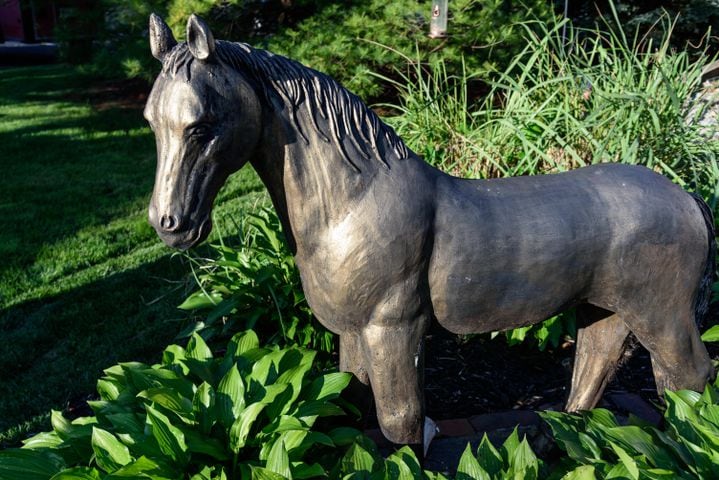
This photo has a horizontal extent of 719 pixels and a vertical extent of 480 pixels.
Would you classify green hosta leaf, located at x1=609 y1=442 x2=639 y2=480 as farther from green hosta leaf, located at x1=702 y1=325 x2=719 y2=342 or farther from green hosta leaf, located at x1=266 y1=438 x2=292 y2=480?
green hosta leaf, located at x1=702 y1=325 x2=719 y2=342

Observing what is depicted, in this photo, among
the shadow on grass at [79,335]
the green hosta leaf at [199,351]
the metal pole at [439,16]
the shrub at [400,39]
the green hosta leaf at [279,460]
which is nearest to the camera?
the green hosta leaf at [279,460]

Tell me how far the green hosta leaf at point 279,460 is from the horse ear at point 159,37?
1216mm

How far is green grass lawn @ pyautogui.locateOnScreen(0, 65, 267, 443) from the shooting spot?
380cm

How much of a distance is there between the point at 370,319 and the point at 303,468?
21.2 inches

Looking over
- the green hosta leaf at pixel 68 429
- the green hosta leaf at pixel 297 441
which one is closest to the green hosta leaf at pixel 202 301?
the green hosta leaf at pixel 68 429

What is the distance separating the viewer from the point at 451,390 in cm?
336

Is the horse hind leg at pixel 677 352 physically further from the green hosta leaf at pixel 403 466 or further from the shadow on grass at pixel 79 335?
the shadow on grass at pixel 79 335

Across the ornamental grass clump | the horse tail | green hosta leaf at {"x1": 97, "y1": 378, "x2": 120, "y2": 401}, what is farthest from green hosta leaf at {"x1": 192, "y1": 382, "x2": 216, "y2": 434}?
the ornamental grass clump

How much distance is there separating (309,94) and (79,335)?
121 inches

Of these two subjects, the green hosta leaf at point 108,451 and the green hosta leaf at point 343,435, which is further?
the green hosta leaf at point 343,435

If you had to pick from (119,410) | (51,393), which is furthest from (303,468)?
(51,393)

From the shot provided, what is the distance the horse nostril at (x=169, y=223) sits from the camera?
1.74 meters

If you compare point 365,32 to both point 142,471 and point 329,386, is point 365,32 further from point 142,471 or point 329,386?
point 142,471

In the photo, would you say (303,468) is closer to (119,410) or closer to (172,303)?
(119,410)
